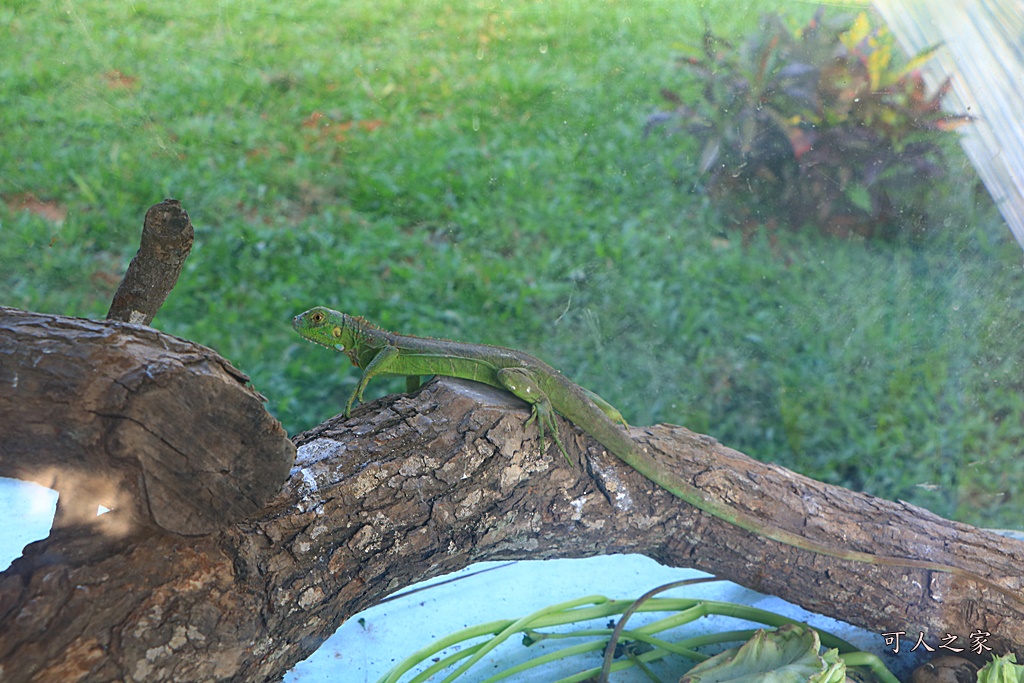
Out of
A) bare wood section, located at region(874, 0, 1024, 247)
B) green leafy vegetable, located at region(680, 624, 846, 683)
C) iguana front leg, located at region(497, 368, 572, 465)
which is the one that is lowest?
green leafy vegetable, located at region(680, 624, 846, 683)

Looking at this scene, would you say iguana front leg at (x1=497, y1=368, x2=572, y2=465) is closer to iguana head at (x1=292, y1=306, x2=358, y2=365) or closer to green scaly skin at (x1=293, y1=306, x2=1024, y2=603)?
green scaly skin at (x1=293, y1=306, x2=1024, y2=603)

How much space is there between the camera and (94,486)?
1522mm

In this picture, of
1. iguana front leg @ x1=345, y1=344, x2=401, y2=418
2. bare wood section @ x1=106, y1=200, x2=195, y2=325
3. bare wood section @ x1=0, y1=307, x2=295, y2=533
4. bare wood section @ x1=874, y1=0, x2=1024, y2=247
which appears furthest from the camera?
bare wood section @ x1=874, y1=0, x2=1024, y2=247

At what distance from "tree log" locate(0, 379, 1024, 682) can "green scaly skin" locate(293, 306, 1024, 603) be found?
0.04 metres

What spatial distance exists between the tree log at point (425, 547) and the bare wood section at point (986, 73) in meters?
1.55

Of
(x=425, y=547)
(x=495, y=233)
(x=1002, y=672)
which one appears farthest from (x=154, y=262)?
(x=1002, y=672)

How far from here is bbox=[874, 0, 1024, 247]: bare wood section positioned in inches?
114

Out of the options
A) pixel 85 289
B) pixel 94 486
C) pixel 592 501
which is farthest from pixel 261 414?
pixel 85 289

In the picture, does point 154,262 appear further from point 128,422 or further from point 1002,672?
point 1002,672

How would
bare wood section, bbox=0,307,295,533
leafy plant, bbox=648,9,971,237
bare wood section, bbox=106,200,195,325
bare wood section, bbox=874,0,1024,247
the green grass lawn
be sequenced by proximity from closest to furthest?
bare wood section, bbox=0,307,295,533
bare wood section, bbox=106,200,195,325
bare wood section, bbox=874,0,1024,247
the green grass lawn
leafy plant, bbox=648,9,971,237

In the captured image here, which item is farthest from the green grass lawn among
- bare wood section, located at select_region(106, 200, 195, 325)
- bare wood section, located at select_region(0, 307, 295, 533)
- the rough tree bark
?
bare wood section, located at select_region(0, 307, 295, 533)

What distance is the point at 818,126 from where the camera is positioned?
366 cm

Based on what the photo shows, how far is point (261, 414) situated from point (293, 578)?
461 mm

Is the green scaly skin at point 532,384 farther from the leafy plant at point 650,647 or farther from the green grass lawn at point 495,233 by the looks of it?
the green grass lawn at point 495,233
